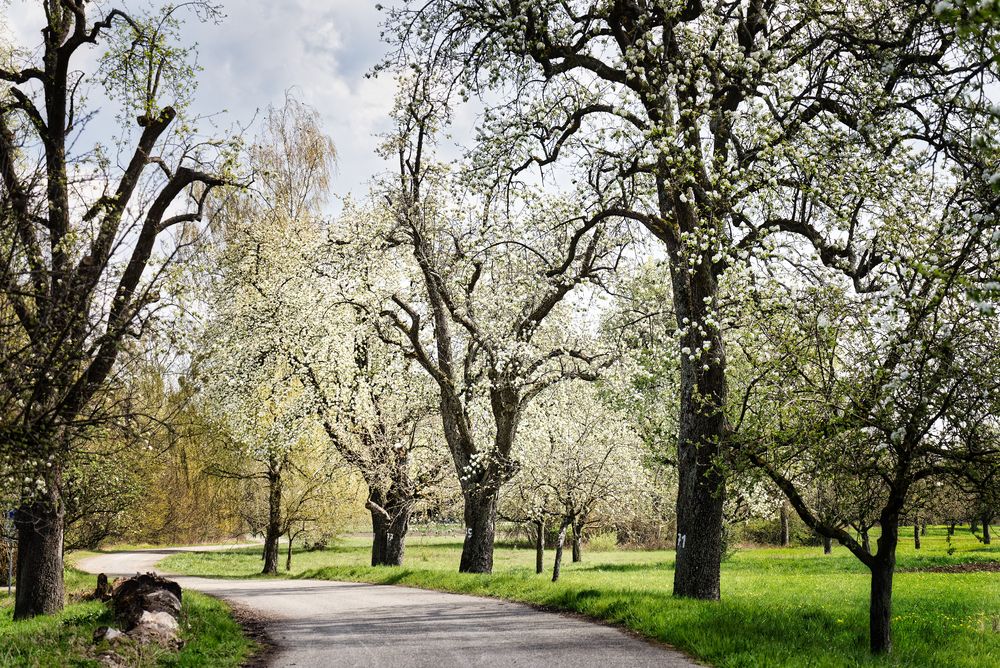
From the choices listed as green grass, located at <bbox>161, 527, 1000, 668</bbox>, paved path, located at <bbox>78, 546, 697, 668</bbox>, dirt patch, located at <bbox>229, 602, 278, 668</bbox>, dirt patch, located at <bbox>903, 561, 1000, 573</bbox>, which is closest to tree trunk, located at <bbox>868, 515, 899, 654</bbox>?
green grass, located at <bbox>161, 527, 1000, 668</bbox>

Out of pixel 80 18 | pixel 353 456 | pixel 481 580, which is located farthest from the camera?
pixel 353 456

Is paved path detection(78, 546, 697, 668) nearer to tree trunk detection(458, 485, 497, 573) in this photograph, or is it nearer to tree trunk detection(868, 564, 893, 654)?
tree trunk detection(868, 564, 893, 654)

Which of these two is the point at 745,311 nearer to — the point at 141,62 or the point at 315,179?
the point at 141,62

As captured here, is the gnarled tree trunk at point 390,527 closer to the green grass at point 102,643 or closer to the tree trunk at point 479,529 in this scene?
the tree trunk at point 479,529

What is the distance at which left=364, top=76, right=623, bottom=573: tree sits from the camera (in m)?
17.9

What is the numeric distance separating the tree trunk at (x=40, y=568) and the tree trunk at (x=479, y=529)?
30.4ft

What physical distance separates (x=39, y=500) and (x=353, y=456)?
12738 mm

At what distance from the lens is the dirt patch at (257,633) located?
9391mm

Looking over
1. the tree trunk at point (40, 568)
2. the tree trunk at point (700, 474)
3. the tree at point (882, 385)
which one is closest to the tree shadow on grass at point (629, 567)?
the tree trunk at point (700, 474)

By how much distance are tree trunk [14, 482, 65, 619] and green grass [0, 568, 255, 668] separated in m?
1.08

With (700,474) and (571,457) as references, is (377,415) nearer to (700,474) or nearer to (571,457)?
(571,457)

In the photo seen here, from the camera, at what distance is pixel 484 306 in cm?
2094

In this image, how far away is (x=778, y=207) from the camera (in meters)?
12.1

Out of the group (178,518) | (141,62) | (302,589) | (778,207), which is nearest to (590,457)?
(302,589)
